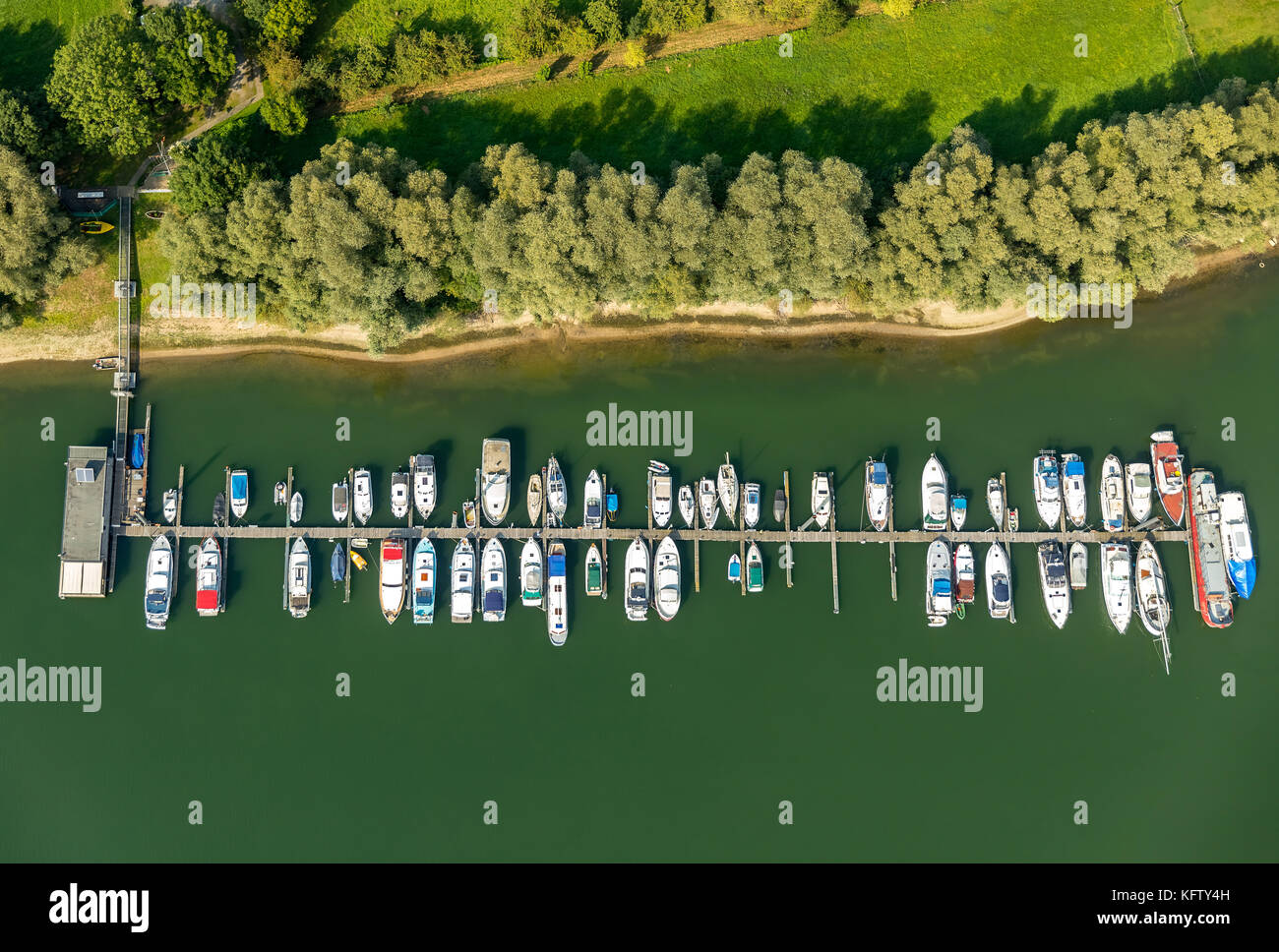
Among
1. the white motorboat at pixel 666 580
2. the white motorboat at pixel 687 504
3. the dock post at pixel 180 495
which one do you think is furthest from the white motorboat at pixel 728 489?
the dock post at pixel 180 495

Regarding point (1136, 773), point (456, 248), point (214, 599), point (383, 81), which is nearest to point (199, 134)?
point (383, 81)

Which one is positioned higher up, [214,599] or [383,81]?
[383,81]

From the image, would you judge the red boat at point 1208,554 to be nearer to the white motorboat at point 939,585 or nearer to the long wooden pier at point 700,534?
the long wooden pier at point 700,534

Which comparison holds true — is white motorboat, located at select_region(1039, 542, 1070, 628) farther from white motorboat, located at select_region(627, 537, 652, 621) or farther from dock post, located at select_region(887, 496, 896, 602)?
white motorboat, located at select_region(627, 537, 652, 621)

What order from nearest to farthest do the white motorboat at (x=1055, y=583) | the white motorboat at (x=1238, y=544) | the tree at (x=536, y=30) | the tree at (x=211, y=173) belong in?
the tree at (x=211, y=173)
the tree at (x=536, y=30)
the white motorboat at (x=1238, y=544)
the white motorboat at (x=1055, y=583)

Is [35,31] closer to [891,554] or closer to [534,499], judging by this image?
[534,499]

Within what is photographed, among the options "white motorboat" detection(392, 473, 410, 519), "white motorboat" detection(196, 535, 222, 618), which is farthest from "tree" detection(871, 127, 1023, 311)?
"white motorboat" detection(196, 535, 222, 618)
